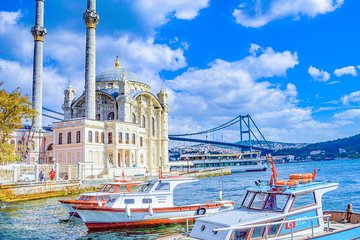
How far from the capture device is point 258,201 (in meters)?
10.4

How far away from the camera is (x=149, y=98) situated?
61.4m

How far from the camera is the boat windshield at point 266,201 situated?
32.8ft

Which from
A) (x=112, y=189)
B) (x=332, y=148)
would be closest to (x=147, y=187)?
(x=112, y=189)

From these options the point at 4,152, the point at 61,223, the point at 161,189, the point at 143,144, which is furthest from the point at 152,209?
the point at 143,144

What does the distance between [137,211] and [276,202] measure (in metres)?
7.85

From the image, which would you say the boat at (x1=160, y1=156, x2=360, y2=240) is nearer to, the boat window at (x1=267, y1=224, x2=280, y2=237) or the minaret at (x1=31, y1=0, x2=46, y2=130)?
the boat window at (x1=267, y1=224, x2=280, y2=237)

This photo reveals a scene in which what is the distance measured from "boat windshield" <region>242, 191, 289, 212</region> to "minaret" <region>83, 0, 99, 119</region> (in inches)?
1499

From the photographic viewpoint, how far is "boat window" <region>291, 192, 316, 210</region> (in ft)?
33.1

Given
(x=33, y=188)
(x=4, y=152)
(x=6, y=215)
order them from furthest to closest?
(x=33, y=188) → (x=4, y=152) → (x=6, y=215)

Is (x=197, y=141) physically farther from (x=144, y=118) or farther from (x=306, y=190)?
(x=306, y=190)

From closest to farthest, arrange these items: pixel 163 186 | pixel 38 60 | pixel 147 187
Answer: pixel 163 186 < pixel 147 187 < pixel 38 60

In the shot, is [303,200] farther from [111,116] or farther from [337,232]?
[111,116]

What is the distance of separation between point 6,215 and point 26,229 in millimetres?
4496

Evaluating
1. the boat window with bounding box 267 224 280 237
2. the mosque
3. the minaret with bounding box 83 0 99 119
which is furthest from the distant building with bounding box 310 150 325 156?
the boat window with bounding box 267 224 280 237
